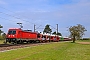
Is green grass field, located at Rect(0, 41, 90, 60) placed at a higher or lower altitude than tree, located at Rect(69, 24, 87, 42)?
lower

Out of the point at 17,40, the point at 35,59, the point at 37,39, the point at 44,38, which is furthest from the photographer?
the point at 44,38

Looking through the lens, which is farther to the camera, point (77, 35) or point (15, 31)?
point (77, 35)

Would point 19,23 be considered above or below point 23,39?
above

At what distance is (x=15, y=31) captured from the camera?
47031mm

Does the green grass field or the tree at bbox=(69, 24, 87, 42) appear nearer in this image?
the green grass field

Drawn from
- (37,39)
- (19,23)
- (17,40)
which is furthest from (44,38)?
(17,40)

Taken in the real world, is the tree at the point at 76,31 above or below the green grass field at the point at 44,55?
above

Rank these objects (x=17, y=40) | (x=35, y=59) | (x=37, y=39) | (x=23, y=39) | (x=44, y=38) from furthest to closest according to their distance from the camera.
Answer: (x=44, y=38)
(x=37, y=39)
(x=23, y=39)
(x=17, y=40)
(x=35, y=59)

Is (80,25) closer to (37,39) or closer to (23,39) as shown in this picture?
(37,39)

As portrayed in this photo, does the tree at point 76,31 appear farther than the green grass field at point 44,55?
Yes

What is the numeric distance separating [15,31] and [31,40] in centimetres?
1086

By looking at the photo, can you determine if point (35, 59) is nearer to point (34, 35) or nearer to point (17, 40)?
point (17, 40)

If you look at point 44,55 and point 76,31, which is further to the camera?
point 76,31

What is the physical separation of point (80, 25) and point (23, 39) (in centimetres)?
3678
